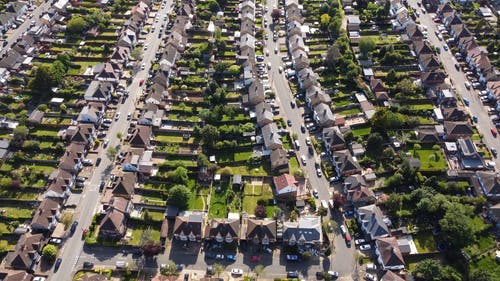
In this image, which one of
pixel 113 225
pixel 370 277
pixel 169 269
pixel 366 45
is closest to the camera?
pixel 169 269

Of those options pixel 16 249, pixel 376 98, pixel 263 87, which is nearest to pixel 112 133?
pixel 16 249

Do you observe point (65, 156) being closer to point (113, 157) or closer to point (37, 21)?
point (113, 157)

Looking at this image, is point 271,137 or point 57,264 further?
point 271,137

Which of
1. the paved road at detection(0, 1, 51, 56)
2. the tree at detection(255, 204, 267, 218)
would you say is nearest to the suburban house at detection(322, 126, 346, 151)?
the tree at detection(255, 204, 267, 218)

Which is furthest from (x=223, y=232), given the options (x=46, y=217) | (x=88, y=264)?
(x=46, y=217)

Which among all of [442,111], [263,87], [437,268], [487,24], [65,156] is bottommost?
[437,268]

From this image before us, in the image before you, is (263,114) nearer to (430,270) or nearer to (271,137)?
(271,137)

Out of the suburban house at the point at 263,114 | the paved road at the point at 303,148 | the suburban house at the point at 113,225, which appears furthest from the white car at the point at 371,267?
the suburban house at the point at 113,225
